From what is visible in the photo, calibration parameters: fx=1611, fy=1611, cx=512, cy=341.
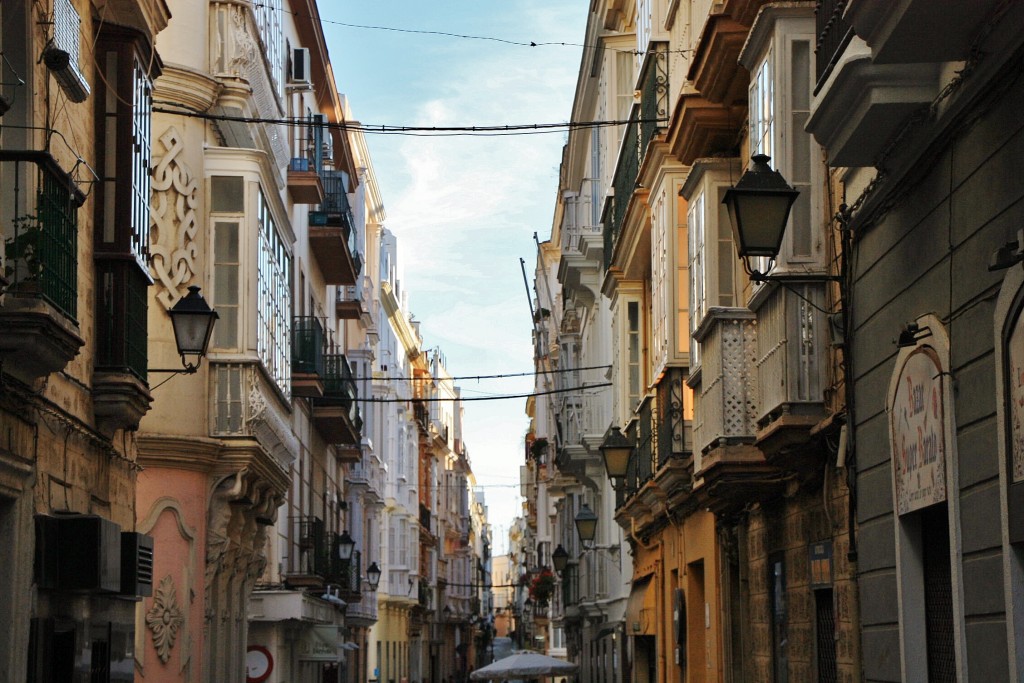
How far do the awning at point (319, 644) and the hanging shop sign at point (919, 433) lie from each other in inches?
848

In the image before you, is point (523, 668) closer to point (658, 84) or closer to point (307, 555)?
point (307, 555)

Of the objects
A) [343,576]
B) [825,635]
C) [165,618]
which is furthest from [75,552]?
[343,576]

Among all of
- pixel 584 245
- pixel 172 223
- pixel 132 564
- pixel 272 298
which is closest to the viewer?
pixel 132 564

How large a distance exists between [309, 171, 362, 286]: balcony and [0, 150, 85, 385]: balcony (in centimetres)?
2102

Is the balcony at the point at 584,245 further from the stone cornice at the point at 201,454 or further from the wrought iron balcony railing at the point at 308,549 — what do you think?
the stone cornice at the point at 201,454

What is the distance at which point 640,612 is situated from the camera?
960 inches

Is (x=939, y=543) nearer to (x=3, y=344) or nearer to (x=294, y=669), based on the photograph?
(x=3, y=344)

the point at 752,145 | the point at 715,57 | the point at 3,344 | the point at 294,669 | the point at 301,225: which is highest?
the point at 301,225

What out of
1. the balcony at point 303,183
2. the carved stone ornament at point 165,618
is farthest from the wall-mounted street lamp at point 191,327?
the balcony at point 303,183

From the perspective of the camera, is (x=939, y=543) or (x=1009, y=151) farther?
(x=939, y=543)

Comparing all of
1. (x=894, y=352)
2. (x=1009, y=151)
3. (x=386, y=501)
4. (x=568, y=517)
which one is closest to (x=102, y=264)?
(x=894, y=352)

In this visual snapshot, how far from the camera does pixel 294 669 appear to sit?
29672 mm

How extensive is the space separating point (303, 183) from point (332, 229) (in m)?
4.25

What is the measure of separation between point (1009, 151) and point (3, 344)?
533cm
